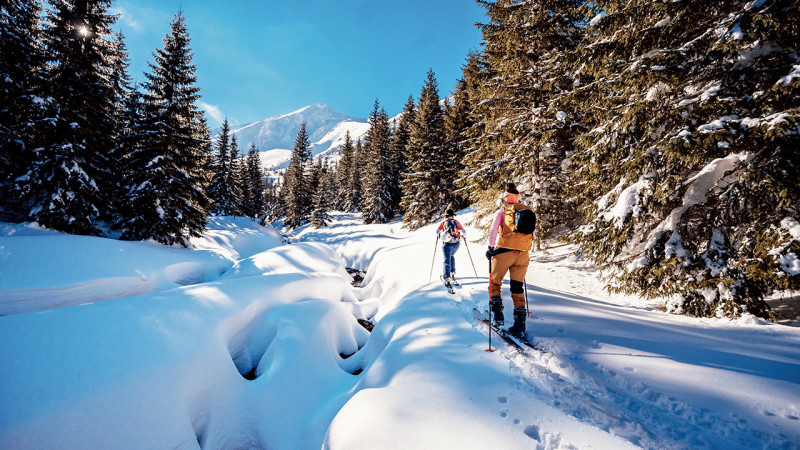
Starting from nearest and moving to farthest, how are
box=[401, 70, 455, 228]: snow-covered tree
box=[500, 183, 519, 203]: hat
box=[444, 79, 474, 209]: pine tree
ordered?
box=[500, 183, 519, 203]: hat → box=[444, 79, 474, 209]: pine tree → box=[401, 70, 455, 228]: snow-covered tree

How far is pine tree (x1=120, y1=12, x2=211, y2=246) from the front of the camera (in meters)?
13.7

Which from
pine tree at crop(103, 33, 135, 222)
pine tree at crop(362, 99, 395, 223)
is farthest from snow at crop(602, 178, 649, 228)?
pine tree at crop(362, 99, 395, 223)

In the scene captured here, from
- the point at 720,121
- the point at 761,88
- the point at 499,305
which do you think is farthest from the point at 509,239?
the point at 761,88

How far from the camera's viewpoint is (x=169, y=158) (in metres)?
14.0

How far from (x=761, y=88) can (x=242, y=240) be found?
23.9 meters

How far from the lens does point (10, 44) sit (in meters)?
11.5

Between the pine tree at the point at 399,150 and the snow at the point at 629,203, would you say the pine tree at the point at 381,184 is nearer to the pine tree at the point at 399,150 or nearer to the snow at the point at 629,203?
the pine tree at the point at 399,150

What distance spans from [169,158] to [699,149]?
19984 mm

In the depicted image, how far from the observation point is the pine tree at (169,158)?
539 inches

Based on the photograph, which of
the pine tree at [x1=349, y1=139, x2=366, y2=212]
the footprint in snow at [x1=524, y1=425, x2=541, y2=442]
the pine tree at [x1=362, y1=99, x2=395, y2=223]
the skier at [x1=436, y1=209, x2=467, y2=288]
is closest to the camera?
the footprint in snow at [x1=524, y1=425, x2=541, y2=442]

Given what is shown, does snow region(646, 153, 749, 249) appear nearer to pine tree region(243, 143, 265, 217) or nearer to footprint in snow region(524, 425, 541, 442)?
footprint in snow region(524, 425, 541, 442)

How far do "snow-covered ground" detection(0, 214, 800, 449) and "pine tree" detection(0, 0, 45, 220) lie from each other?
990 centimetres

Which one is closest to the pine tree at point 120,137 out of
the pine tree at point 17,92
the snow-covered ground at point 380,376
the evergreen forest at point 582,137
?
the evergreen forest at point 582,137

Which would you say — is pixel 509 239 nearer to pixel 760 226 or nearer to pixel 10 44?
pixel 760 226
